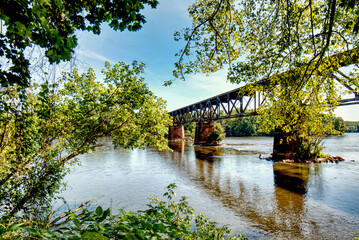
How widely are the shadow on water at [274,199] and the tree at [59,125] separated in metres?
5.41

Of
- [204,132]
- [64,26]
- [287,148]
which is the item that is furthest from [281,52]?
[204,132]

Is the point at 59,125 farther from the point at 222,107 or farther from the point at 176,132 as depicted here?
the point at 176,132

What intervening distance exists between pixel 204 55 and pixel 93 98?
452 centimetres

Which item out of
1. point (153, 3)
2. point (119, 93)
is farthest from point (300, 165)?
point (153, 3)

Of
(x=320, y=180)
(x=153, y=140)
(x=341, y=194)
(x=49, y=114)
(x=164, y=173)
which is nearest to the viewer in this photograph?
(x=49, y=114)

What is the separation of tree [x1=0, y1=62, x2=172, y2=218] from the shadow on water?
541cm

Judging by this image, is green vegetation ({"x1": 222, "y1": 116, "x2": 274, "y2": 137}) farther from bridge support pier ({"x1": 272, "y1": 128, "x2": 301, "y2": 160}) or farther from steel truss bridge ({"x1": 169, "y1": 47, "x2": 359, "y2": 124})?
bridge support pier ({"x1": 272, "y1": 128, "x2": 301, "y2": 160})

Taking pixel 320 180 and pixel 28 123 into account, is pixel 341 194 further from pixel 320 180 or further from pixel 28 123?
pixel 28 123

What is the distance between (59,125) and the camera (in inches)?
210

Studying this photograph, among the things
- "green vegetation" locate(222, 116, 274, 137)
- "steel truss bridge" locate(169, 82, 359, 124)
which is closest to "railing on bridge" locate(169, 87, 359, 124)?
"steel truss bridge" locate(169, 82, 359, 124)

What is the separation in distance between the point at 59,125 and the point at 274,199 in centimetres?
1092

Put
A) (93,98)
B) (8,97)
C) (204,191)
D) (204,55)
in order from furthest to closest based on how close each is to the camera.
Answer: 1. (204,191)
2. (204,55)
3. (93,98)
4. (8,97)

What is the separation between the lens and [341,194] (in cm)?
1087

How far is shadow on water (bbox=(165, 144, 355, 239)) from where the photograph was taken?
23.4 feet
